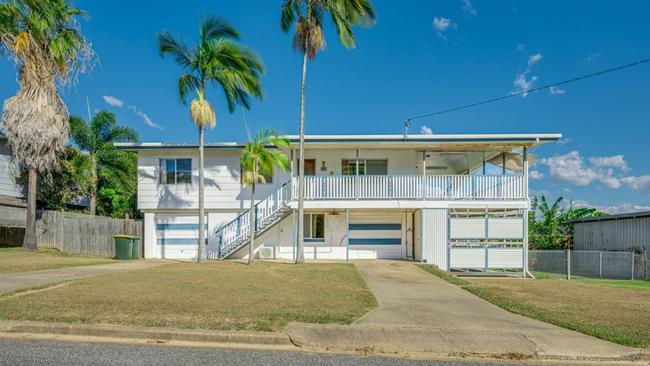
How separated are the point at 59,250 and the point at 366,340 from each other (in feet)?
63.3

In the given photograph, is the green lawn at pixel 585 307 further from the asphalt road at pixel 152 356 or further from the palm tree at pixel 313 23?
the palm tree at pixel 313 23

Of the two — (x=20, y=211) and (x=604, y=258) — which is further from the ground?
(x=20, y=211)

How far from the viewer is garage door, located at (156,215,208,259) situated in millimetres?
20000

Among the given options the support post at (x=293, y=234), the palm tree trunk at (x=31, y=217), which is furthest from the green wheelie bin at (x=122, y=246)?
the support post at (x=293, y=234)

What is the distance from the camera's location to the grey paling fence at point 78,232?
19.9 metres

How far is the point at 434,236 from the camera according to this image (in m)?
17.4

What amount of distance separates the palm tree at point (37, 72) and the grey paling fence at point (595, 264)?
2229cm

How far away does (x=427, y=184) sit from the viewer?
58.1 feet

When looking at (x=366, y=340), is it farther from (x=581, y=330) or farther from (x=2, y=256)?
(x=2, y=256)

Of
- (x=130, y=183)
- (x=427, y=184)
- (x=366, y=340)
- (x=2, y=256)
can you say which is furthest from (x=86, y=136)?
(x=366, y=340)

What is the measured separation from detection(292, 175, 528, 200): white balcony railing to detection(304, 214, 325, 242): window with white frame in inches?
82.1

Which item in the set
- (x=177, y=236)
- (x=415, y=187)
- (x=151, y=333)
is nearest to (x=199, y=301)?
(x=151, y=333)

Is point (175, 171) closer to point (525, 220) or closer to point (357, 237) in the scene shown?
point (357, 237)

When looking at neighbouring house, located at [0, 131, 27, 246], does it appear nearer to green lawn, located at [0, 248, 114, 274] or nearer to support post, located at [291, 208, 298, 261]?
green lawn, located at [0, 248, 114, 274]
